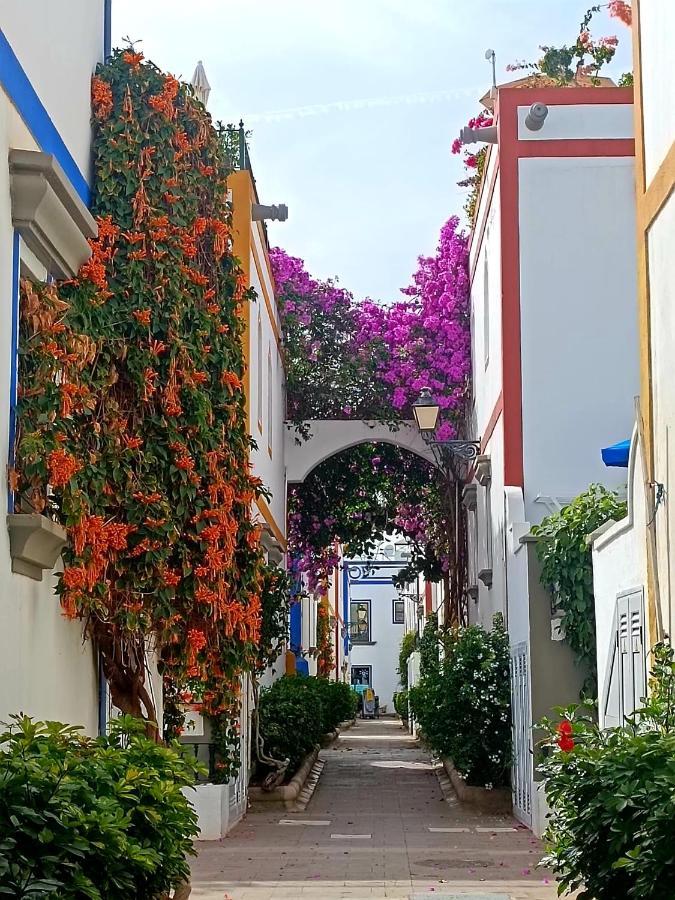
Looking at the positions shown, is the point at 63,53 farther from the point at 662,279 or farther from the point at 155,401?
the point at 662,279

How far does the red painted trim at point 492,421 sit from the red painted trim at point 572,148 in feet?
9.10

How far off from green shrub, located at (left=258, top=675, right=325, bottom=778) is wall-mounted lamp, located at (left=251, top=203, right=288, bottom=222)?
637 cm

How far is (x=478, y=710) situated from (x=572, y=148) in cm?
658

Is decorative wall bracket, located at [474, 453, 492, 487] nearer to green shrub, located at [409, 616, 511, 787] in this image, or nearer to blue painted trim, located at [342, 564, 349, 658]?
green shrub, located at [409, 616, 511, 787]

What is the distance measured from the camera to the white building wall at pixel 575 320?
15219 mm

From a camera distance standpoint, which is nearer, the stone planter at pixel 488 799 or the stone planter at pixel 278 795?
the stone planter at pixel 488 799

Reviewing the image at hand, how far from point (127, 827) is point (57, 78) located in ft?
15.8

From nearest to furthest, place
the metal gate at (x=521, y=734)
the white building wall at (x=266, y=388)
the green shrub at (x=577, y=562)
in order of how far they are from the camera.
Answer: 1. the green shrub at (x=577, y=562)
2. the metal gate at (x=521, y=734)
3. the white building wall at (x=266, y=388)

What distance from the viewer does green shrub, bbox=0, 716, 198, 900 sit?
16.3 ft

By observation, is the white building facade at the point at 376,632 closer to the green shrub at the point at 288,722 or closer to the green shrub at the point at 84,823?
the green shrub at the point at 288,722

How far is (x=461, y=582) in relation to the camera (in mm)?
22531

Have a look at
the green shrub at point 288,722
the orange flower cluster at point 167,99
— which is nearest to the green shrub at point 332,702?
the green shrub at point 288,722

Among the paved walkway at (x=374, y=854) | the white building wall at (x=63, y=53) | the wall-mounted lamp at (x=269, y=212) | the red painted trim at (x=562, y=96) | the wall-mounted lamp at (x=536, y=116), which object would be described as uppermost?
the red painted trim at (x=562, y=96)

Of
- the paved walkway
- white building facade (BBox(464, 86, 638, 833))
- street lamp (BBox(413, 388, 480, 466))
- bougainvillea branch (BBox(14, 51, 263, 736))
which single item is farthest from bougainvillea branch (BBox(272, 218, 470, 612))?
bougainvillea branch (BBox(14, 51, 263, 736))
